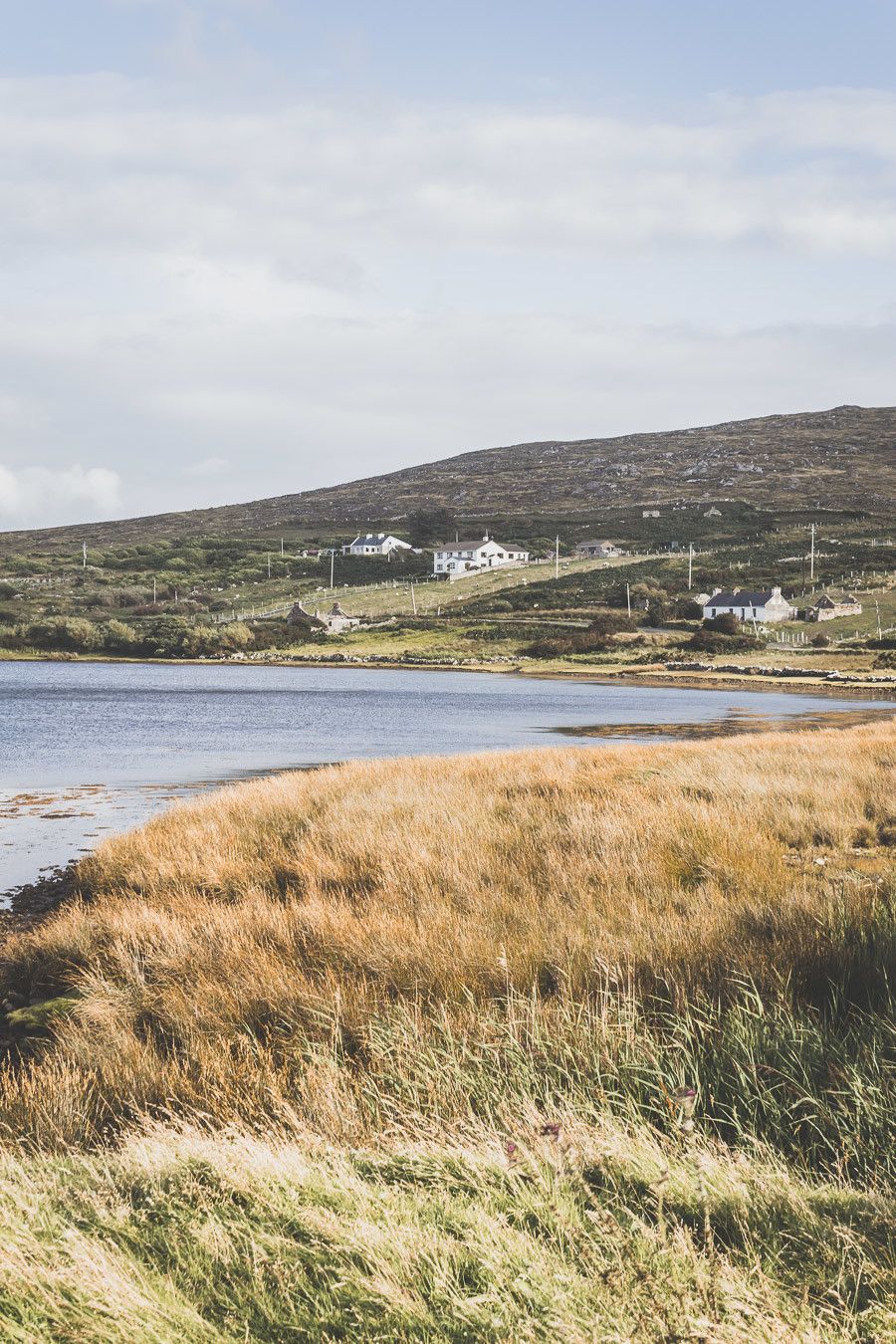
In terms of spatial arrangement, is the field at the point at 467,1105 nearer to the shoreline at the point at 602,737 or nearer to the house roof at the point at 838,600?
the shoreline at the point at 602,737

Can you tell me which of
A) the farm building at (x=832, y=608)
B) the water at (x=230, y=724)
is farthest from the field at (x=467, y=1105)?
the farm building at (x=832, y=608)

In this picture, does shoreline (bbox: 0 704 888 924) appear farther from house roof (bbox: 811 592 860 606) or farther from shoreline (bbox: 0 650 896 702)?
house roof (bbox: 811 592 860 606)

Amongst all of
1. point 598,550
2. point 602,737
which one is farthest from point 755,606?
point 602,737

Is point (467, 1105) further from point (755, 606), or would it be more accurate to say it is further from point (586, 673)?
point (755, 606)

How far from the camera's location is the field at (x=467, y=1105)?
10.7 feet

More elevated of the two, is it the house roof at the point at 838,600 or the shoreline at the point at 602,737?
the house roof at the point at 838,600

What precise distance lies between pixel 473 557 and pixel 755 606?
2268 inches

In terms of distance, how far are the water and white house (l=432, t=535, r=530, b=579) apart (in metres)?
69.9

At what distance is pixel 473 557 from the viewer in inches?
6033

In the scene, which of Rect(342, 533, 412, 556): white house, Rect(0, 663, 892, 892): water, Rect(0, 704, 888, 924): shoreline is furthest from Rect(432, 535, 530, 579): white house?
Rect(0, 704, 888, 924): shoreline

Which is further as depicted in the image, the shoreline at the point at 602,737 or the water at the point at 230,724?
the water at the point at 230,724

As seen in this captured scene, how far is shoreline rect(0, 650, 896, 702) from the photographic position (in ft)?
213

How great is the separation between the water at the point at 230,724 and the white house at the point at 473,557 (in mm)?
69943

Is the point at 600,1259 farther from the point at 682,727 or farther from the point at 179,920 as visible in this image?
the point at 682,727
